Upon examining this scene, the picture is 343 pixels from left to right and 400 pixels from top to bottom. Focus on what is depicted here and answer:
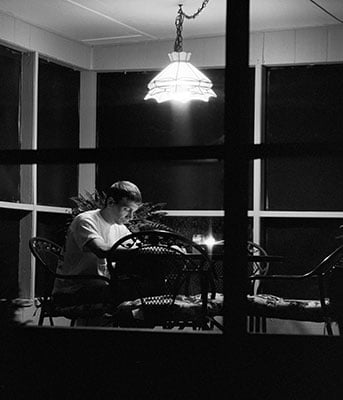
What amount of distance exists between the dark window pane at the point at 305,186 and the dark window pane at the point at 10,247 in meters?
2.33

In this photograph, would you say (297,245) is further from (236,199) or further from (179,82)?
Answer: (236,199)

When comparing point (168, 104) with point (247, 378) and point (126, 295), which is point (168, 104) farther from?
point (247, 378)

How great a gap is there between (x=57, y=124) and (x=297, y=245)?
2587 millimetres

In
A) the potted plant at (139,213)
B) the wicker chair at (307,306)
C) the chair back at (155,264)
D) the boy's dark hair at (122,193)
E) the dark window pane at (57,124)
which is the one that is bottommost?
the wicker chair at (307,306)

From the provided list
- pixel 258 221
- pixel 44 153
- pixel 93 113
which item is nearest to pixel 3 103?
pixel 93 113

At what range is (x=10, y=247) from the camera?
7.90 m

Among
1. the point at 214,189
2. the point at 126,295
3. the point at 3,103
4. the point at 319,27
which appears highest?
the point at 319,27

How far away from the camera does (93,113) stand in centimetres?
873

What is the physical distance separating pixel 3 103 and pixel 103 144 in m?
1.29

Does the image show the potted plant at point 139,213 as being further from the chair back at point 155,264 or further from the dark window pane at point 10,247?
the chair back at point 155,264

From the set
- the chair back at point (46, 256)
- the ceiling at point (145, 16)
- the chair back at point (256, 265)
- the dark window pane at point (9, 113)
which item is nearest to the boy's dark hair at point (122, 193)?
the chair back at point (46, 256)

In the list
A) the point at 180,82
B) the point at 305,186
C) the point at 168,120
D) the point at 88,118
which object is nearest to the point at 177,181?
the point at 168,120

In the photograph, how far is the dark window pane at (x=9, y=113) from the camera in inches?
304

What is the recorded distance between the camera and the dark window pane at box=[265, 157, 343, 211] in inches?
313
